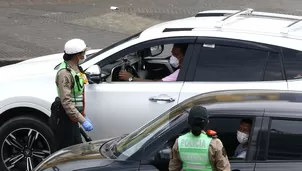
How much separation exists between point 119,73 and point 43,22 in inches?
409

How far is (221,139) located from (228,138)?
2.5 inches

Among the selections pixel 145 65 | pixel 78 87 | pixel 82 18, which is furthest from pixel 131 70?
pixel 82 18

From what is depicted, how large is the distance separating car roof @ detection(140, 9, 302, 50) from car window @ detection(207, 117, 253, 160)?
2.15 meters

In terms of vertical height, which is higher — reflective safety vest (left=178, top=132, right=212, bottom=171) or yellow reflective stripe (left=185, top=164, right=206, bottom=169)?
reflective safety vest (left=178, top=132, right=212, bottom=171)

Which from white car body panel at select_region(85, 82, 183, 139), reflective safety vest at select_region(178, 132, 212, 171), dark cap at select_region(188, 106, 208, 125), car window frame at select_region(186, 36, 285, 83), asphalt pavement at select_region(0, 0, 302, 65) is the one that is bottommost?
reflective safety vest at select_region(178, 132, 212, 171)

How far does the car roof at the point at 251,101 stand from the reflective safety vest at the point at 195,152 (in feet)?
1.53

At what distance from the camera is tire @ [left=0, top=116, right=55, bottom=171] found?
22.0 feet

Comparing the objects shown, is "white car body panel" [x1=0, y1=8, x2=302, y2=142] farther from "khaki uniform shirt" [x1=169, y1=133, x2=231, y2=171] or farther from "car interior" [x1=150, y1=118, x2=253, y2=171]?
"khaki uniform shirt" [x1=169, y1=133, x2=231, y2=171]

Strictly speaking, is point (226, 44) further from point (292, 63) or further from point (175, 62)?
point (175, 62)

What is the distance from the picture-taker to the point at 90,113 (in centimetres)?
666

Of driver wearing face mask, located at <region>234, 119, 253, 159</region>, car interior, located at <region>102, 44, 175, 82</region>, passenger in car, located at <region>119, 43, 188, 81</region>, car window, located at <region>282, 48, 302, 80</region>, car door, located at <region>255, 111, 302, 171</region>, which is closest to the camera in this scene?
car door, located at <region>255, 111, 302, 171</region>

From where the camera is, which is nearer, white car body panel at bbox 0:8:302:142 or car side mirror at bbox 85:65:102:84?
white car body panel at bbox 0:8:302:142

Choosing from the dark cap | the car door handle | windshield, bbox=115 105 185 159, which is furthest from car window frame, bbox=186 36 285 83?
the dark cap

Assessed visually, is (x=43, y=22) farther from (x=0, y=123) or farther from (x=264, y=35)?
(x=264, y=35)
